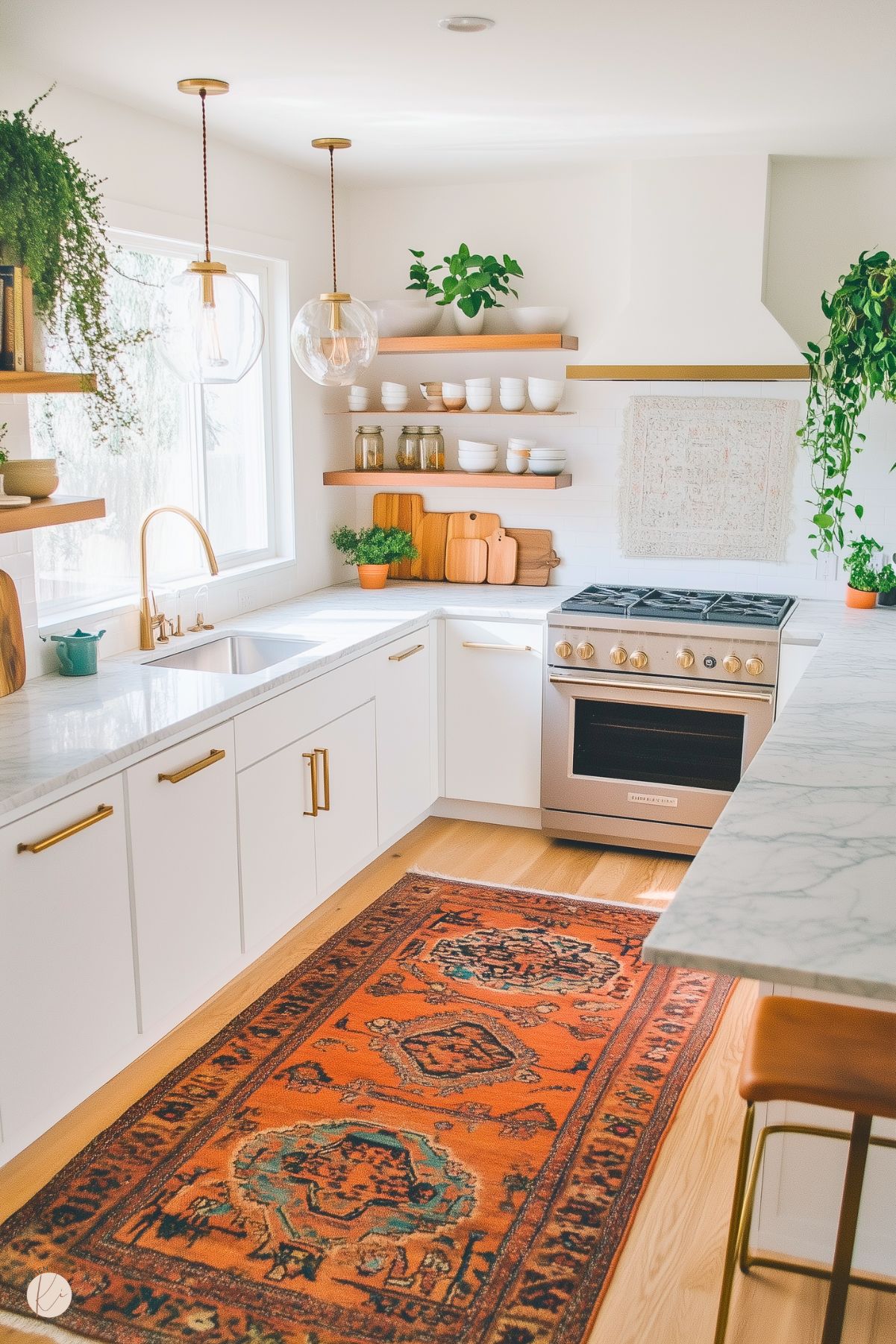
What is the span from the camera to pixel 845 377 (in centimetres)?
411

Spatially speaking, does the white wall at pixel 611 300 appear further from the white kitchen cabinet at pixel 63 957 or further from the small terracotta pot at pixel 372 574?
the white kitchen cabinet at pixel 63 957

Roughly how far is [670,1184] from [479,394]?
3145mm

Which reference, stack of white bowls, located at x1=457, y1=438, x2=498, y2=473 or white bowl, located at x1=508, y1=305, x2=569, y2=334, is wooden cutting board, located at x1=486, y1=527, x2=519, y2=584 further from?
white bowl, located at x1=508, y1=305, x2=569, y2=334

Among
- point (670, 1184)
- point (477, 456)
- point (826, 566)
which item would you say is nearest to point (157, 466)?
point (477, 456)

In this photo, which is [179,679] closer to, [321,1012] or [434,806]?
[321,1012]

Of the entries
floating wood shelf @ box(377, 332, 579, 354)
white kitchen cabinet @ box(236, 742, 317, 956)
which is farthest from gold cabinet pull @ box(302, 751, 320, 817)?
floating wood shelf @ box(377, 332, 579, 354)

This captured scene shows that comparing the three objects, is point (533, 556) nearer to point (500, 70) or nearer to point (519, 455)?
point (519, 455)

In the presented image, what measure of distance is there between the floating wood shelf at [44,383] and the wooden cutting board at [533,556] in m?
2.31

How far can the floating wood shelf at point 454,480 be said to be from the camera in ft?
15.5

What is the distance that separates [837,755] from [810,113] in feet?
7.21

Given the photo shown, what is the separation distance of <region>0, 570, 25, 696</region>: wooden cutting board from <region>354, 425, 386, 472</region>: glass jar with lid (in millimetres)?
2137

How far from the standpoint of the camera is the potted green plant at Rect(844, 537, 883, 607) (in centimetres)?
443

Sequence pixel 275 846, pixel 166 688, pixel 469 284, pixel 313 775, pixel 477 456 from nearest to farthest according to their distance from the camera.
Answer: pixel 166 688, pixel 275 846, pixel 313 775, pixel 469 284, pixel 477 456

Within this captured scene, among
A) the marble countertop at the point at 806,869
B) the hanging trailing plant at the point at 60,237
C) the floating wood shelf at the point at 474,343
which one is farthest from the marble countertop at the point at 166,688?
the marble countertop at the point at 806,869
